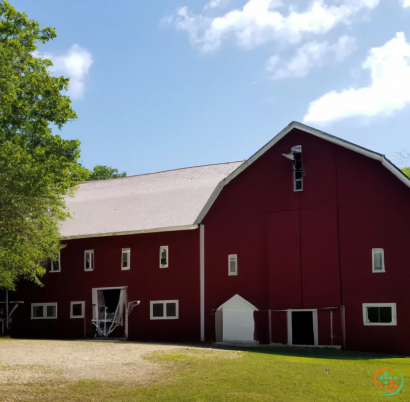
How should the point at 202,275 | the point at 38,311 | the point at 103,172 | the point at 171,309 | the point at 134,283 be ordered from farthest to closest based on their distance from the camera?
the point at 103,172, the point at 38,311, the point at 134,283, the point at 171,309, the point at 202,275

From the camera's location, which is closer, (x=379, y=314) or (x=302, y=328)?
(x=379, y=314)

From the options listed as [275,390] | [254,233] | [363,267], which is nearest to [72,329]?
[254,233]

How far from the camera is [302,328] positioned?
88.8 ft

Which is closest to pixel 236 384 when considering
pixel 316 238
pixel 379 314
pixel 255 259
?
pixel 379 314

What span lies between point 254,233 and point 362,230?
16.5ft

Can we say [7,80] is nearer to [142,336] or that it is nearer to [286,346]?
[142,336]

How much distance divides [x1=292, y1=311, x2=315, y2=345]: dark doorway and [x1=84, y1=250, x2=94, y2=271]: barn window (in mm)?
11675

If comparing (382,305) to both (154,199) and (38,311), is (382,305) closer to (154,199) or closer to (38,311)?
(154,199)

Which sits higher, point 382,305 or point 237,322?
point 382,305

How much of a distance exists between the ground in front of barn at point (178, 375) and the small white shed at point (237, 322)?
19.6 ft

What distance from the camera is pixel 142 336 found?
3098 centimetres

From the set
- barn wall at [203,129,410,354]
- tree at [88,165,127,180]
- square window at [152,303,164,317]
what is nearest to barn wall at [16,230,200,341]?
square window at [152,303,164,317]

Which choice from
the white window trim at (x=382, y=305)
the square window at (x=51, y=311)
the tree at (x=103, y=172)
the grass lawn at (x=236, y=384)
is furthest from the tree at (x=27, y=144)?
the tree at (x=103, y=172)

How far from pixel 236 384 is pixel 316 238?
13.0m
